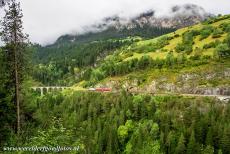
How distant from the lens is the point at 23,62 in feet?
166

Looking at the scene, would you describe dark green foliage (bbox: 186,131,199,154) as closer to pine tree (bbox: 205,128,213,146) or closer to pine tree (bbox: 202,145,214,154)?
pine tree (bbox: 202,145,214,154)

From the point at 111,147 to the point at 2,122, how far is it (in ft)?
314

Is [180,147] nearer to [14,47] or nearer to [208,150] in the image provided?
[208,150]

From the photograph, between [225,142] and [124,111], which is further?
[124,111]

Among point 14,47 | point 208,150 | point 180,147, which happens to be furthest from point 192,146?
point 14,47

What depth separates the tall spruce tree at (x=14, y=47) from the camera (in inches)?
1908

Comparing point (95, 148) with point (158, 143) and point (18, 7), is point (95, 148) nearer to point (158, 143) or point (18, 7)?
point (158, 143)

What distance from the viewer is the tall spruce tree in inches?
1908

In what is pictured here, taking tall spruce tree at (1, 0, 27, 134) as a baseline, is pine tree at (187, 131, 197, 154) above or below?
below

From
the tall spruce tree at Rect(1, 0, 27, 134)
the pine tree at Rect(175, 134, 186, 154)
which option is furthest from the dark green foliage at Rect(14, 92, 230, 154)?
the tall spruce tree at Rect(1, 0, 27, 134)

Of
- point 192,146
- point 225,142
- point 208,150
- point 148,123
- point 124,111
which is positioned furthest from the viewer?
point 124,111

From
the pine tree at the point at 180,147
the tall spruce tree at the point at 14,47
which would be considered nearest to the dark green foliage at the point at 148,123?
the pine tree at the point at 180,147

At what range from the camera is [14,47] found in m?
48.7

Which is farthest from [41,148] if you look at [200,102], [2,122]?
[200,102]
